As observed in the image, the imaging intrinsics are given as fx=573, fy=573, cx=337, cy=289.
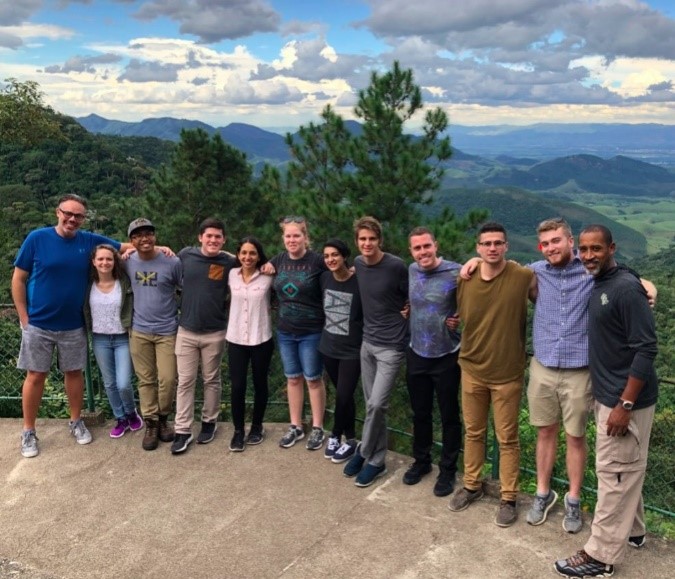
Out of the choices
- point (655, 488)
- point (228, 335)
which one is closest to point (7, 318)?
point (228, 335)

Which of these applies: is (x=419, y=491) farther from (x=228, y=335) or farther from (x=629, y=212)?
(x=629, y=212)

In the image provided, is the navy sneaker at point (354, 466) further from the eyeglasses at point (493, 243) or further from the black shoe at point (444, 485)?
the eyeglasses at point (493, 243)

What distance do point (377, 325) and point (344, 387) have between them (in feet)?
1.67

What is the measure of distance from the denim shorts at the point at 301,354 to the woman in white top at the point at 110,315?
1.12 metres

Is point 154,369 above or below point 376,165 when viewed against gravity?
below

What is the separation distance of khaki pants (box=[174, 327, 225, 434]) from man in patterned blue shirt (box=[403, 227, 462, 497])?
1.39 m

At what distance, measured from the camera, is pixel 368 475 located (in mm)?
3604

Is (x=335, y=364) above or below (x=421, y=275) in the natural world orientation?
below

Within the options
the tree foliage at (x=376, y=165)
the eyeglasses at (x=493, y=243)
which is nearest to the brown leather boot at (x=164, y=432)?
the eyeglasses at (x=493, y=243)

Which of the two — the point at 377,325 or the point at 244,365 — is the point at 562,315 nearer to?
the point at 377,325

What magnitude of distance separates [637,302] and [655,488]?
1101 cm

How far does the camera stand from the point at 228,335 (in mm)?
3906

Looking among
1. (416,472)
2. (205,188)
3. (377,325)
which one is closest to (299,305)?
(377,325)

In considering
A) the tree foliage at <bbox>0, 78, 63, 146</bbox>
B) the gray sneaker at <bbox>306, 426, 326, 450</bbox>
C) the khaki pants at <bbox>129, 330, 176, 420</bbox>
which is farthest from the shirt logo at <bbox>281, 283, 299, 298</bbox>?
the tree foliage at <bbox>0, 78, 63, 146</bbox>
